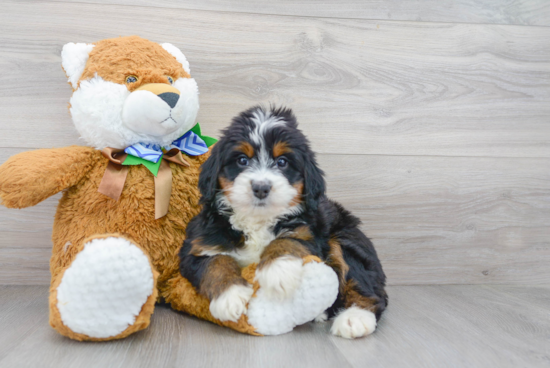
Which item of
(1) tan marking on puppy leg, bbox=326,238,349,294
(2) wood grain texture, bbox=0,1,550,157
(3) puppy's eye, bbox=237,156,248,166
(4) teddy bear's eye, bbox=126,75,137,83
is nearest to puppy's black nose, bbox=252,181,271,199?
(3) puppy's eye, bbox=237,156,248,166

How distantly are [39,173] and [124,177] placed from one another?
0.28m

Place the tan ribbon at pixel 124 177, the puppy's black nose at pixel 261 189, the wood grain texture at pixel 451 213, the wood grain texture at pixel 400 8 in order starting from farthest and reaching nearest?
the wood grain texture at pixel 451 213, the wood grain texture at pixel 400 8, the tan ribbon at pixel 124 177, the puppy's black nose at pixel 261 189

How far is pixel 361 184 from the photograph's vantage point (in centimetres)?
223

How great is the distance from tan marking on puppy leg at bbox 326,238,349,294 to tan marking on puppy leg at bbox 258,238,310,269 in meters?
0.17

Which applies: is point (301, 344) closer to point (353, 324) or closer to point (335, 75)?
point (353, 324)

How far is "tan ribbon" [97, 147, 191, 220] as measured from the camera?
1.59 metres

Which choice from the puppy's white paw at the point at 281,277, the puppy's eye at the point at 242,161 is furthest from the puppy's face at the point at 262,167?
the puppy's white paw at the point at 281,277

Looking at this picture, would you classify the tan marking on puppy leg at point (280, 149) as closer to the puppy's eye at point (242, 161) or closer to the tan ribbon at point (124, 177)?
the puppy's eye at point (242, 161)

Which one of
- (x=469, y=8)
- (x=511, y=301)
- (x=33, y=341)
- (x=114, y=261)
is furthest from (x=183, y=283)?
(x=469, y=8)

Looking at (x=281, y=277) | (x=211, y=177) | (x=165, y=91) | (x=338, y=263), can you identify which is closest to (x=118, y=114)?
(x=165, y=91)

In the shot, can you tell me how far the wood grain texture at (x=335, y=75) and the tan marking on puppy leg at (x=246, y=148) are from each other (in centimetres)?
68

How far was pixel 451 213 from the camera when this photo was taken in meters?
2.31

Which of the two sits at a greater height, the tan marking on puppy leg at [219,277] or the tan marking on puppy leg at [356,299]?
the tan marking on puppy leg at [219,277]

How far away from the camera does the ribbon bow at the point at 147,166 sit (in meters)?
1.59
